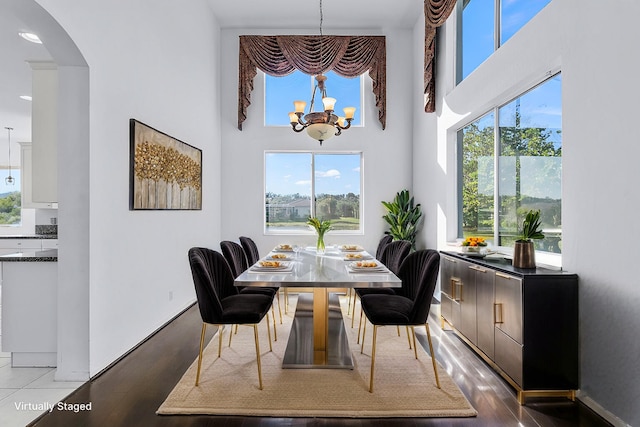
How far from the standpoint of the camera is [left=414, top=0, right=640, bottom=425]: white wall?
188 cm

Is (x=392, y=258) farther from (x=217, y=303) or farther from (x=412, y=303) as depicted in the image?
(x=217, y=303)

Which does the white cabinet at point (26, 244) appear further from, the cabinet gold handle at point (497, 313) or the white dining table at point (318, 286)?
the cabinet gold handle at point (497, 313)

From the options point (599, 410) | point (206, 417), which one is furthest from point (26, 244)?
point (599, 410)

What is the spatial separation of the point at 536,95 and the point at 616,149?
3.58 ft

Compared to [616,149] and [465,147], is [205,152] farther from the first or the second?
[616,149]

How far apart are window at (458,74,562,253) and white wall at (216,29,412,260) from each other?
1.46 metres

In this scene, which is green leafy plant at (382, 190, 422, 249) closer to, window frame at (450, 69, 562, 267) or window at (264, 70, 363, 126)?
window frame at (450, 69, 562, 267)

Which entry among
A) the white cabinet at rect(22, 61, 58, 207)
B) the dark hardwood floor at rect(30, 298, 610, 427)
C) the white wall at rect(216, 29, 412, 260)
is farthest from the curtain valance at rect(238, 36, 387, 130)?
the dark hardwood floor at rect(30, 298, 610, 427)

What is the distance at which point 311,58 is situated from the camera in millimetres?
5406

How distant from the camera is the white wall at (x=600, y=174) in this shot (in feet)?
6.17

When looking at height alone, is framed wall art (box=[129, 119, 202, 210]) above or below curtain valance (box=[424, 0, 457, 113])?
below

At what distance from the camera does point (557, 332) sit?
2180 mm

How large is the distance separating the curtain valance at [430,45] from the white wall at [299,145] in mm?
944

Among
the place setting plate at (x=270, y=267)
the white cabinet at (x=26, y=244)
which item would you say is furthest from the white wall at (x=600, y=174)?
the white cabinet at (x=26, y=244)
